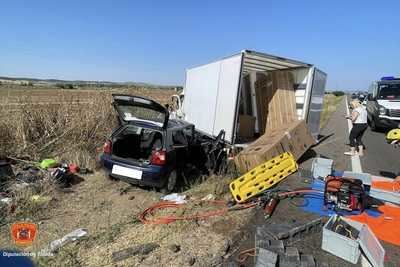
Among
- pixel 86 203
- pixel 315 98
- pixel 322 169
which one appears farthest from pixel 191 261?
pixel 315 98

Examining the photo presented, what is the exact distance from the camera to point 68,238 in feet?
14.7

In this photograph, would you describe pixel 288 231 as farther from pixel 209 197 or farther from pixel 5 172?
pixel 5 172

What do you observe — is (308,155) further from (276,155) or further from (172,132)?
(172,132)

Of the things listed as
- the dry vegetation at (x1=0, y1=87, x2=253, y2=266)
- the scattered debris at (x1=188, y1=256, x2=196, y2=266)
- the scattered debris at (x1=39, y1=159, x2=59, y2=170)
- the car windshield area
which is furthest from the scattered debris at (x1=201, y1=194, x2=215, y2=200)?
the car windshield area

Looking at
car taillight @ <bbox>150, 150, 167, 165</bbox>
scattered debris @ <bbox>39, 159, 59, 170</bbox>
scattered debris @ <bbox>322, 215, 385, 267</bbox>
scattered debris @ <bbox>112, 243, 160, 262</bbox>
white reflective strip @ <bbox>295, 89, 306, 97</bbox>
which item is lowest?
scattered debris @ <bbox>112, 243, 160, 262</bbox>

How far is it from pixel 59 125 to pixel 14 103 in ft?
4.08

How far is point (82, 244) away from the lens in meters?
4.33

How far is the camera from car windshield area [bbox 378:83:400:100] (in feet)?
50.3

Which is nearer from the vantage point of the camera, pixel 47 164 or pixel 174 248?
pixel 174 248

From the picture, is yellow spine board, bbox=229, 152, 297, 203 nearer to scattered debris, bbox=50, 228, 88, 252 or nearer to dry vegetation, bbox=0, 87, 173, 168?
scattered debris, bbox=50, 228, 88, 252

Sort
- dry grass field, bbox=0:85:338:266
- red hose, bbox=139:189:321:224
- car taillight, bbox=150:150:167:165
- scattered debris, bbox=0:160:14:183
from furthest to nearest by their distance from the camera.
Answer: scattered debris, bbox=0:160:14:183 < car taillight, bbox=150:150:167:165 < red hose, bbox=139:189:321:224 < dry grass field, bbox=0:85:338:266

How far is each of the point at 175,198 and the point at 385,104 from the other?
12431 millimetres

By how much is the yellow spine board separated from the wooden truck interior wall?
118 inches

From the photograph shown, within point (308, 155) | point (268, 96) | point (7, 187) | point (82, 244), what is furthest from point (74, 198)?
point (268, 96)
